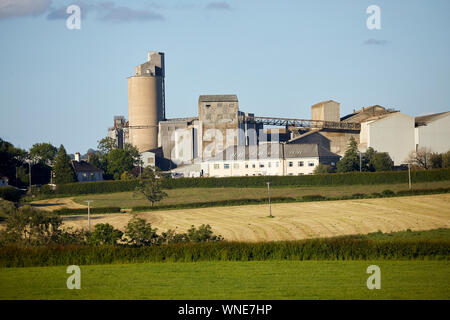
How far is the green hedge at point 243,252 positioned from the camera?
2261cm

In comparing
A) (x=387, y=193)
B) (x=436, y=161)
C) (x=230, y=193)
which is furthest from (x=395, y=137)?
(x=230, y=193)

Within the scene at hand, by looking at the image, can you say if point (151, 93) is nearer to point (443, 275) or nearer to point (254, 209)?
point (254, 209)

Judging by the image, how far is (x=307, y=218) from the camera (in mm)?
43000

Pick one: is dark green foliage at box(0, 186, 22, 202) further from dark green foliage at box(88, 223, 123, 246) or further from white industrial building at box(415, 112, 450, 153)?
white industrial building at box(415, 112, 450, 153)

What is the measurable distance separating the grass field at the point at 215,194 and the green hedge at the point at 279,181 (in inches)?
50.0

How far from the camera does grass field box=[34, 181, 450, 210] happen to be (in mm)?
57575

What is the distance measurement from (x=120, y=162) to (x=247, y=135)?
20230mm

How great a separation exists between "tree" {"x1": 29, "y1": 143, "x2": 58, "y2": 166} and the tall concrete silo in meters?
13.8

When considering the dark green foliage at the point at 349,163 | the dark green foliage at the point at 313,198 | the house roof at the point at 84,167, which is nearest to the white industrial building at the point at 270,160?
the dark green foliage at the point at 349,163

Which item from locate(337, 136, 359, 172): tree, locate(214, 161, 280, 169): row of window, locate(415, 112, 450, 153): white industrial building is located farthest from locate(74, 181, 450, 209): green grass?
locate(415, 112, 450, 153): white industrial building

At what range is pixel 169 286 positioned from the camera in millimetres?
16594

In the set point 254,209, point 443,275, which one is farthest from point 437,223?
point 443,275

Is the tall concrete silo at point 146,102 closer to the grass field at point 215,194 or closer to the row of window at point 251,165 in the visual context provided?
the row of window at point 251,165

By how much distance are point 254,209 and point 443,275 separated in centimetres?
3145
